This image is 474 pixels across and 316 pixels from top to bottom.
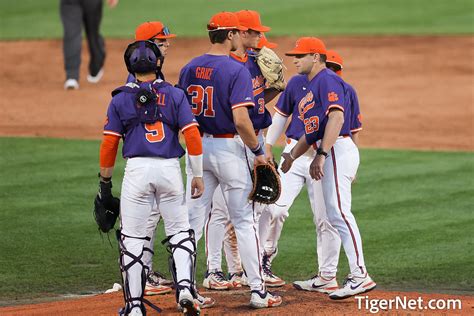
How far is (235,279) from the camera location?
346 inches

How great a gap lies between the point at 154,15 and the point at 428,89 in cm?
1032

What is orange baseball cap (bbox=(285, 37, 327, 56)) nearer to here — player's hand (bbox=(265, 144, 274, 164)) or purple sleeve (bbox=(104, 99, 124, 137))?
player's hand (bbox=(265, 144, 274, 164))

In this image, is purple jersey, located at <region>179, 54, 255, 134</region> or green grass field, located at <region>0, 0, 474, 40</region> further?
green grass field, located at <region>0, 0, 474, 40</region>

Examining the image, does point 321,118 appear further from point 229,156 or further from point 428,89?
point 428,89

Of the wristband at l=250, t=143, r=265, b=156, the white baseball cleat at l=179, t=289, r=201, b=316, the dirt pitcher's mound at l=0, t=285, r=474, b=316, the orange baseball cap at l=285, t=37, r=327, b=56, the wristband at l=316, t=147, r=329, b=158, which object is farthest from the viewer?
the orange baseball cap at l=285, t=37, r=327, b=56

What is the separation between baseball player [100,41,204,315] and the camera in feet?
24.0

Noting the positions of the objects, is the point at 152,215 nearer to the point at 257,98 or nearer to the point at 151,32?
the point at 257,98

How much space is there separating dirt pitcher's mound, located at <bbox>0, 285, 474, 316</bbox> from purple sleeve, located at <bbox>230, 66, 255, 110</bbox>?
1474mm

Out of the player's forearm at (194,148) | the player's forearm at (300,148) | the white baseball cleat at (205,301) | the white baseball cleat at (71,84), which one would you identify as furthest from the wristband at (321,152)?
the white baseball cleat at (71,84)

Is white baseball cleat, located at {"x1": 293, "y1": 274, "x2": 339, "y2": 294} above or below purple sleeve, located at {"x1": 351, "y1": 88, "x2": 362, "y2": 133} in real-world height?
below

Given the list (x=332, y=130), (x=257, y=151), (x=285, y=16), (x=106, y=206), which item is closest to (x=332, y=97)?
(x=332, y=130)

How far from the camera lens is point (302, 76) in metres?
8.59

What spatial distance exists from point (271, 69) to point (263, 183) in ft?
4.07

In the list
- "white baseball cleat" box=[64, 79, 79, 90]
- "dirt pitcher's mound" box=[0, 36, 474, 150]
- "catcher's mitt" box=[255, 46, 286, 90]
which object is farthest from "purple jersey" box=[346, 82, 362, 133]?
"white baseball cleat" box=[64, 79, 79, 90]
